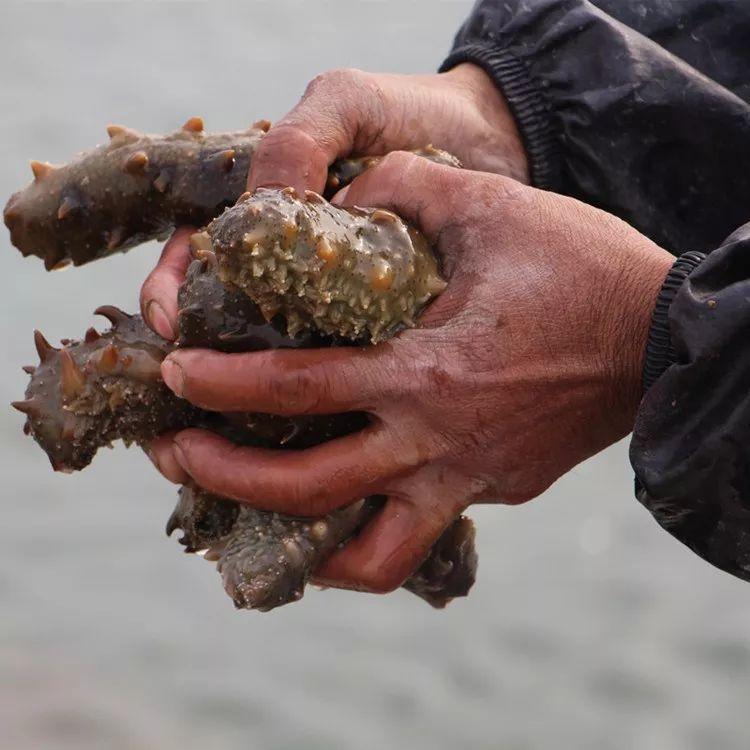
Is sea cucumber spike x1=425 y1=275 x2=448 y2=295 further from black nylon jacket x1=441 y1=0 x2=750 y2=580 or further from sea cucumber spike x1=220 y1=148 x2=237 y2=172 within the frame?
black nylon jacket x1=441 y1=0 x2=750 y2=580

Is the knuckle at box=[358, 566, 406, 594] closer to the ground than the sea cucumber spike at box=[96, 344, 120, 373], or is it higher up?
closer to the ground

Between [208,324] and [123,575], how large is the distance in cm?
273

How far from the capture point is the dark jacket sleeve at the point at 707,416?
235cm

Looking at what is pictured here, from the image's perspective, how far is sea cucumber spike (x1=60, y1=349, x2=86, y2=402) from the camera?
8.92ft

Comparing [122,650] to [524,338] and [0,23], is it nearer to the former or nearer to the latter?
[524,338]

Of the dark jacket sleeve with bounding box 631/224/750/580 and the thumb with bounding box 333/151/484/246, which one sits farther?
the thumb with bounding box 333/151/484/246

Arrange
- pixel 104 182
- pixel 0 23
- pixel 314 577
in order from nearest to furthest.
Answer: pixel 314 577 → pixel 104 182 → pixel 0 23

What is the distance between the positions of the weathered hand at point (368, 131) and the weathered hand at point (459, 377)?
0.64ft

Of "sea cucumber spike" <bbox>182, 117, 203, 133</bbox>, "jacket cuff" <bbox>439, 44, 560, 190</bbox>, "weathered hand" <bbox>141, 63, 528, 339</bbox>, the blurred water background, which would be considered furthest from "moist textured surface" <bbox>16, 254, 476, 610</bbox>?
the blurred water background

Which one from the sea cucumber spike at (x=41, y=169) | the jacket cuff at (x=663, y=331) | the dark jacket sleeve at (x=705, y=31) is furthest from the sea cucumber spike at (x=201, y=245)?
the dark jacket sleeve at (x=705, y=31)

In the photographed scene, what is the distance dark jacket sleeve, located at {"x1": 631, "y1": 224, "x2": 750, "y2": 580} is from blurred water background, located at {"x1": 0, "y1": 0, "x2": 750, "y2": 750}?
7.76ft

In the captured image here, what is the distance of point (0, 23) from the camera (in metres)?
8.15

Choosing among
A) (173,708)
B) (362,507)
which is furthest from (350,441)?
(173,708)

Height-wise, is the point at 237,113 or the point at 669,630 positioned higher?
the point at 237,113
